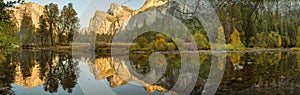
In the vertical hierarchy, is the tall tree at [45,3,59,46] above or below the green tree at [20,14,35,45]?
above

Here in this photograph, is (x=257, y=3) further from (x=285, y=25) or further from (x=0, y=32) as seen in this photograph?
(x=285, y=25)

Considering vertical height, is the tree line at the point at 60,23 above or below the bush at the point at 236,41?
above

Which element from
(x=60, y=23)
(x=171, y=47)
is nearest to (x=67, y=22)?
(x=60, y=23)

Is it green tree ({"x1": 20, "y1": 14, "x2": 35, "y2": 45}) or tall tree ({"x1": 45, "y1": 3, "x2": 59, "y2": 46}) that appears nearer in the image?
tall tree ({"x1": 45, "y1": 3, "x2": 59, "y2": 46})

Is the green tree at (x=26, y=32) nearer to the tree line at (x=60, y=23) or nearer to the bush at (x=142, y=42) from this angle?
the tree line at (x=60, y=23)

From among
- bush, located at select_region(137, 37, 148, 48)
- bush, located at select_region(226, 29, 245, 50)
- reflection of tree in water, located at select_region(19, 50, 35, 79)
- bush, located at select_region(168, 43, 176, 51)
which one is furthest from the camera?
bush, located at select_region(226, 29, 245, 50)

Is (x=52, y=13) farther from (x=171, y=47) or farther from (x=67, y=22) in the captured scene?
(x=171, y=47)

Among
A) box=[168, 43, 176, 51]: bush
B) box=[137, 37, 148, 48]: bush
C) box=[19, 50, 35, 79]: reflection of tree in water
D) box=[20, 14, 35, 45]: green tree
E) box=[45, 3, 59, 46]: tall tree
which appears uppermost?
box=[45, 3, 59, 46]: tall tree

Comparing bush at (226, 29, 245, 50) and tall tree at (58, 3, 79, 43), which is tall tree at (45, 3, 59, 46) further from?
bush at (226, 29, 245, 50)

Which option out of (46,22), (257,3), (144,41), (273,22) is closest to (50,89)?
(257,3)

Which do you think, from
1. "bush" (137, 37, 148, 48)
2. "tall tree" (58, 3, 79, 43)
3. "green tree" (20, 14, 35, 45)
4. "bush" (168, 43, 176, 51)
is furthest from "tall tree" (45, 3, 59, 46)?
"bush" (168, 43, 176, 51)

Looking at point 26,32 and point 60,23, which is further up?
point 60,23

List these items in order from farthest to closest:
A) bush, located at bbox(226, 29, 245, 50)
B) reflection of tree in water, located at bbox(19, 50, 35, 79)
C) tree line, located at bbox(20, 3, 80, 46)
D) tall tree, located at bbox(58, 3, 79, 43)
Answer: tall tree, located at bbox(58, 3, 79, 43), tree line, located at bbox(20, 3, 80, 46), bush, located at bbox(226, 29, 245, 50), reflection of tree in water, located at bbox(19, 50, 35, 79)

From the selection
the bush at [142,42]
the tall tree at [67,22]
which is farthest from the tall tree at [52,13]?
the bush at [142,42]
